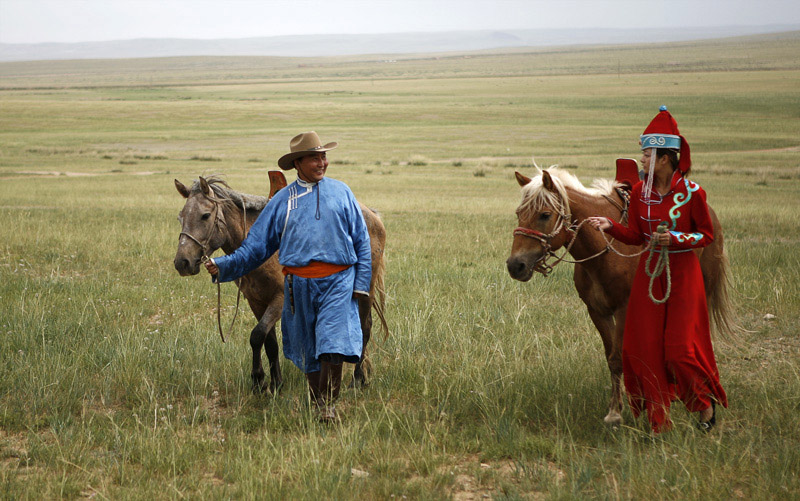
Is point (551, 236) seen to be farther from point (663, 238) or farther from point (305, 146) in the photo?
point (305, 146)

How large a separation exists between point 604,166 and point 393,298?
21.7 m

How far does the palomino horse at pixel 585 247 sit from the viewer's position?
16.0ft

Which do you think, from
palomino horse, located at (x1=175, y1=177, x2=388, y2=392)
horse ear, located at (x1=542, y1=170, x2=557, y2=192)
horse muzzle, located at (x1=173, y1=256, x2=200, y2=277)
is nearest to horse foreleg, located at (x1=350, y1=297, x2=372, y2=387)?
palomino horse, located at (x1=175, y1=177, x2=388, y2=392)

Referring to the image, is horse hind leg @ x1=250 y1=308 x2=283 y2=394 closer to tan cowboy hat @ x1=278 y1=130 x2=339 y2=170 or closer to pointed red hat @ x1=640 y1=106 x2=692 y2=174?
tan cowboy hat @ x1=278 y1=130 x2=339 y2=170

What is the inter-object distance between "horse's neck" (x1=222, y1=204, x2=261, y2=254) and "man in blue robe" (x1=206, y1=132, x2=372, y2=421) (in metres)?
0.76

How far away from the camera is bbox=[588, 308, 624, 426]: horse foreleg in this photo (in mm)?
5059

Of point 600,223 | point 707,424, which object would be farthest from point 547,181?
point 707,424

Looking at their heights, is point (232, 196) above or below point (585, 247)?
above

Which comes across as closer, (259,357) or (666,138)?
(666,138)

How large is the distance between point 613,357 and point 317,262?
233cm

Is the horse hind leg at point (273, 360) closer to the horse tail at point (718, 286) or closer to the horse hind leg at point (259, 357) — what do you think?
the horse hind leg at point (259, 357)

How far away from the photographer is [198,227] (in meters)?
5.52

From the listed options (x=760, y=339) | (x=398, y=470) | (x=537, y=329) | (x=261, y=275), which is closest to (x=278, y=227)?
(x=261, y=275)

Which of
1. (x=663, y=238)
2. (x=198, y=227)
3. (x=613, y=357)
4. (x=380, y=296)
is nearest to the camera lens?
(x=663, y=238)
